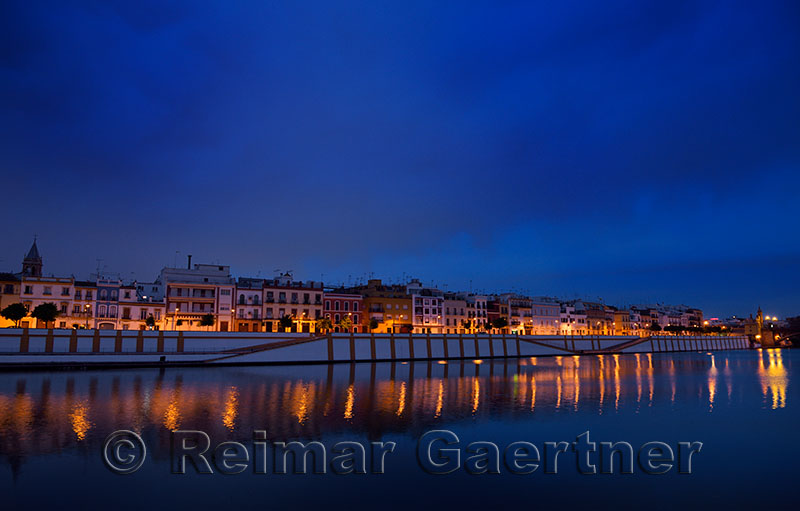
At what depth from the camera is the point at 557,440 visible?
74.4 ft

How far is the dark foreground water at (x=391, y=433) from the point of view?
15086mm

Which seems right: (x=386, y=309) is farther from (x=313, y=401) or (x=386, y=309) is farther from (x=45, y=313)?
(x=313, y=401)

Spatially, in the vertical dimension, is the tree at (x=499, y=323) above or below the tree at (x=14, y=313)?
below

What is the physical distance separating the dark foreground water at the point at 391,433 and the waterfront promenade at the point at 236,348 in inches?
355

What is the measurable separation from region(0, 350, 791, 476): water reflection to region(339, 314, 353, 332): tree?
1328 inches

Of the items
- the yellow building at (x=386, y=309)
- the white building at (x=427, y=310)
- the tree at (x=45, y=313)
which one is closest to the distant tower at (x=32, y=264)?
the tree at (x=45, y=313)

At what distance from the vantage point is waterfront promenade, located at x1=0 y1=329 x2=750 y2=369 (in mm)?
55875

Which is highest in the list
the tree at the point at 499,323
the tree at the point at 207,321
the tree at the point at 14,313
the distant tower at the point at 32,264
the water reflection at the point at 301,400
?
the distant tower at the point at 32,264

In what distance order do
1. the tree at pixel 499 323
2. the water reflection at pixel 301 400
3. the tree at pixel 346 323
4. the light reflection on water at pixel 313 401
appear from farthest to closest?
the tree at pixel 499 323 → the tree at pixel 346 323 → the water reflection at pixel 301 400 → the light reflection on water at pixel 313 401

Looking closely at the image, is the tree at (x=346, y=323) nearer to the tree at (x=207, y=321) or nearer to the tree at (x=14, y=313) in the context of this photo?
the tree at (x=207, y=321)

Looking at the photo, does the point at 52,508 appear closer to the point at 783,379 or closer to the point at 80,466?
the point at 80,466

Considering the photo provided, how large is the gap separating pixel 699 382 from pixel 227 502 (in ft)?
160

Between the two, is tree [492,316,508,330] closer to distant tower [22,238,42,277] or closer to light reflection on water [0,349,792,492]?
light reflection on water [0,349,792,492]

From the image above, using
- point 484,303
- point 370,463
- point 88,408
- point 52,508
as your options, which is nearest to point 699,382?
point 370,463
